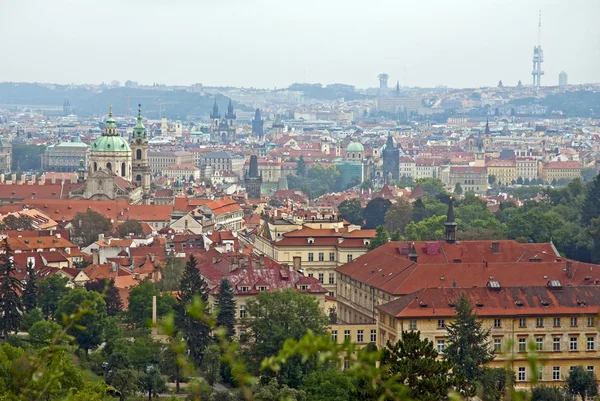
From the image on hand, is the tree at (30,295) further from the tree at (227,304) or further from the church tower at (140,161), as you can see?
the church tower at (140,161)

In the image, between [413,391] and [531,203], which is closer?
[413,391]

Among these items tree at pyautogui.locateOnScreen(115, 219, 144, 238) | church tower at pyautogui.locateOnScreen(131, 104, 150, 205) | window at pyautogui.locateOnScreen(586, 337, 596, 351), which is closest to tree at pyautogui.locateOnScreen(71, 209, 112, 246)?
tree at pyautogui.locateOnScreen(115, 219, 144, 238)

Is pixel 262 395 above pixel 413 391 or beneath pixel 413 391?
beneath

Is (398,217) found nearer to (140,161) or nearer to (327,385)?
(140,161)

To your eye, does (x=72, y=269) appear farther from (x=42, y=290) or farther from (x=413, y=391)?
(x=413, y=391)

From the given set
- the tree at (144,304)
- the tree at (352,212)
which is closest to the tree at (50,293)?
the tree at (144,304)

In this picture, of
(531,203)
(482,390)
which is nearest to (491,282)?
(482,390)
